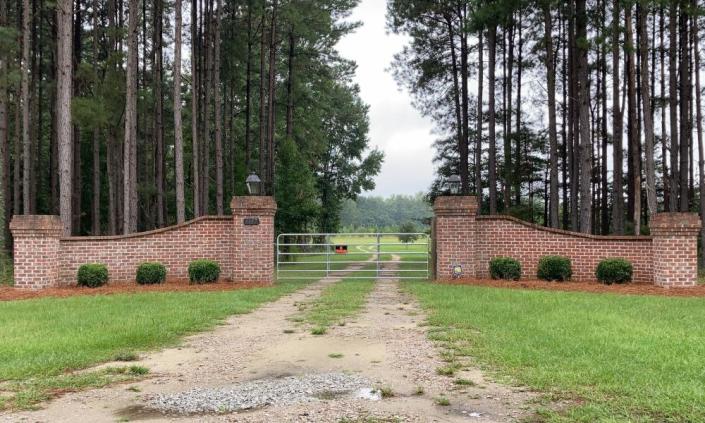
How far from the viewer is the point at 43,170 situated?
91.8ft

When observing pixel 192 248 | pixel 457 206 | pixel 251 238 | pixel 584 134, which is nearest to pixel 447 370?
pixel 457 206

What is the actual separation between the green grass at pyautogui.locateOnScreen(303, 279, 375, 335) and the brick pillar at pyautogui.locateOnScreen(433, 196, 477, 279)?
75.1 inches

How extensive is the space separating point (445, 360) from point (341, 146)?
36.8 m

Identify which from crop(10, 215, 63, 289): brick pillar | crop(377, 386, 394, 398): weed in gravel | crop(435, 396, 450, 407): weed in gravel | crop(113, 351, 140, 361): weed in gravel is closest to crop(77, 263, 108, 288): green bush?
crop(10, 215, 63, 289): brick pillar

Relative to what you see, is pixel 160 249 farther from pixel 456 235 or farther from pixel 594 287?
pixel 594 287

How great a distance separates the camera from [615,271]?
11.4 m

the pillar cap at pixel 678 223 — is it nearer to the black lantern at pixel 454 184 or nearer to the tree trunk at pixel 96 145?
the black lantern at pixel 454 184

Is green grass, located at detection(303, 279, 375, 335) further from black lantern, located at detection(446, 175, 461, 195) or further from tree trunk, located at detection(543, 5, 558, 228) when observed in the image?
tree trunk, located at detection(543, 5, 558, 228)

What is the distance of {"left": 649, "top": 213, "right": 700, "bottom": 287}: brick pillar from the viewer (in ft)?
35.9

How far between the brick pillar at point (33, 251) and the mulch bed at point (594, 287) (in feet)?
29.4

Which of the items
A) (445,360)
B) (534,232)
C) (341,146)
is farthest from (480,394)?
(341,146)

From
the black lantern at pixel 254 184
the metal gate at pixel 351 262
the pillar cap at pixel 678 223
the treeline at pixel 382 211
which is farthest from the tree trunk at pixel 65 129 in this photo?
the treeline at pixel 382 211

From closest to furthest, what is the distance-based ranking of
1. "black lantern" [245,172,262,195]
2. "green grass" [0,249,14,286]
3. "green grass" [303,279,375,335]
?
"green grass" [303,279,375,335] < "black lantern" [245,172,262,195] < "green grass" [0,249,14,286]

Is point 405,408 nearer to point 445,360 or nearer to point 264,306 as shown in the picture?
point 445,360
